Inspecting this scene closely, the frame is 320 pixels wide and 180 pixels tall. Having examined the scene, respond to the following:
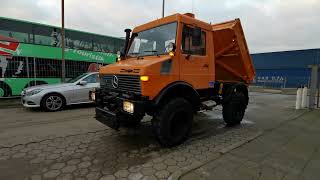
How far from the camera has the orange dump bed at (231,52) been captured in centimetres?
632

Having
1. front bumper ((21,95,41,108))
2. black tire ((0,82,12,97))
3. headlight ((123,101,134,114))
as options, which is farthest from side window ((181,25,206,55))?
black tire ((0,82,12,97))

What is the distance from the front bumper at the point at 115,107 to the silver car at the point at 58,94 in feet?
14.3

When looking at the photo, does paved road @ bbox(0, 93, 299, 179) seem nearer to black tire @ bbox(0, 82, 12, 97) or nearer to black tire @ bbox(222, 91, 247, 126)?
black tire @ bbox(222, 91, 247, 126)

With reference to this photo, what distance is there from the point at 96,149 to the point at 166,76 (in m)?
2.04

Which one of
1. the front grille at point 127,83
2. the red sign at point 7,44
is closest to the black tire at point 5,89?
the red sign at point 7,44

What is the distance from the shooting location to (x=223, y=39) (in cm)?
641

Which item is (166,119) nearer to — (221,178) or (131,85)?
(131,85)

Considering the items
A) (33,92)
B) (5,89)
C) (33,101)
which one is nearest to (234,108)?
(33,101)

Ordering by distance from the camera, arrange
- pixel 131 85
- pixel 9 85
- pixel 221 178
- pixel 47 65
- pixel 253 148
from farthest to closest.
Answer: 1. pixel 47 65
2. pixel 9 85
3. pixel 253 148
4. pixel 131 85
5. pixel 221 178

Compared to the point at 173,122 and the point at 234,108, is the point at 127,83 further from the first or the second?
the point at 234,108

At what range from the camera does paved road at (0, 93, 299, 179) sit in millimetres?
3746

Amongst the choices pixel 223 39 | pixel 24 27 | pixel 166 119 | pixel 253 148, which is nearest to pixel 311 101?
pixel 223 39

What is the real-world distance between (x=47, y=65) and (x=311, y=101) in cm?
1357

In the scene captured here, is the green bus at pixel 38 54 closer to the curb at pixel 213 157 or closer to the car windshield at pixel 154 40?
the car windshield at pixel 154 40
